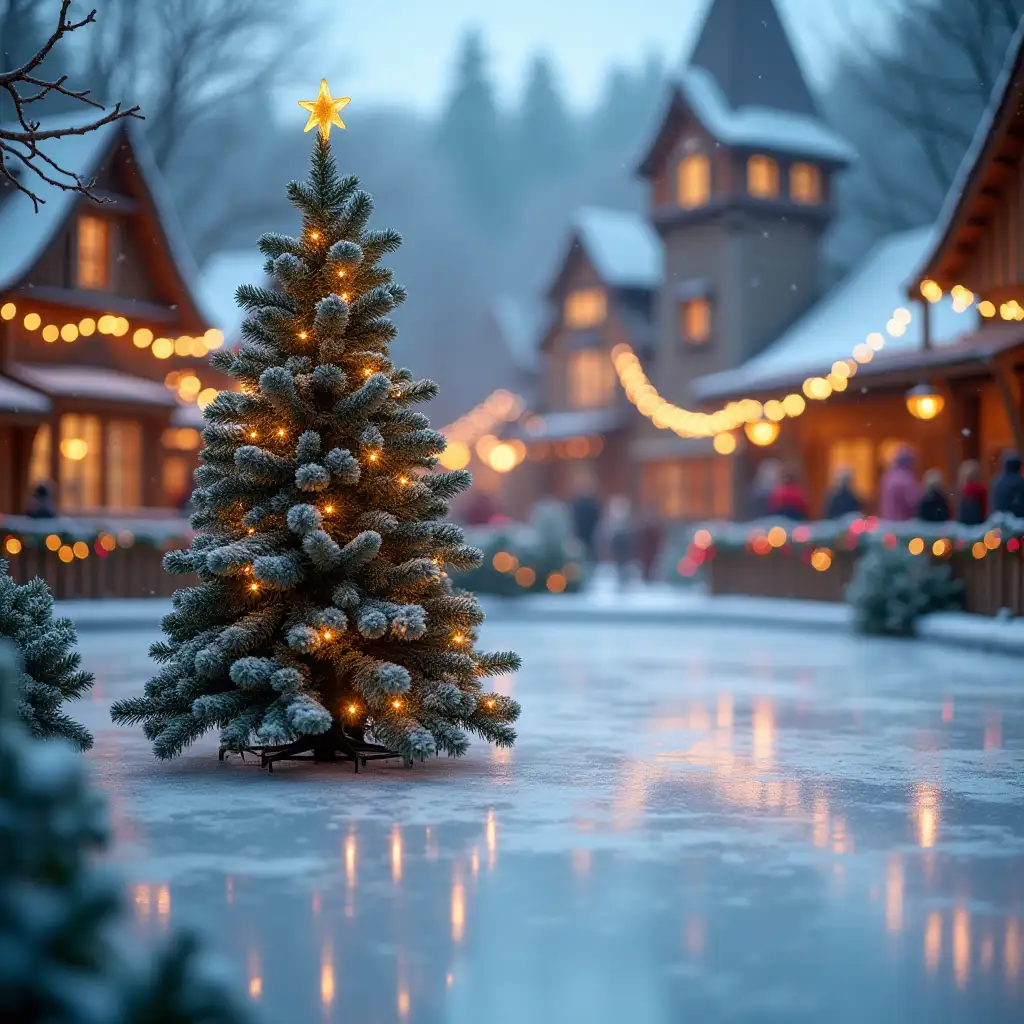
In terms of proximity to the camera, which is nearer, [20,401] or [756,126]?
[20,401]

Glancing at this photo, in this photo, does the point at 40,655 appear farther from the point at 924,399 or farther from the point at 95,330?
the point at 95,330

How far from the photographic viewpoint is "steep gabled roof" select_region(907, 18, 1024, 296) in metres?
19.0

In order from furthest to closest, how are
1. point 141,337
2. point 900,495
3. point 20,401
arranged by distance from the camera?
point 141,337, point 20,401, point 900,495

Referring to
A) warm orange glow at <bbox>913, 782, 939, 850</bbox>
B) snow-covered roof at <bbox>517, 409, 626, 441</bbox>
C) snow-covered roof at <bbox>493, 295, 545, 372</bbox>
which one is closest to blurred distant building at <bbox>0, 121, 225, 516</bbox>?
snow-covered roof at <bbox>517, 409, 626, 441</bbox>

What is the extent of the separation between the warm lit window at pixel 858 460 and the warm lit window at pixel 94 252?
14.6 metres

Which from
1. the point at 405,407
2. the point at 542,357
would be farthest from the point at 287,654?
the point at 542,357

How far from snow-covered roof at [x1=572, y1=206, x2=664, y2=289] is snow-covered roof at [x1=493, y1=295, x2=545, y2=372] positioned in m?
7.62

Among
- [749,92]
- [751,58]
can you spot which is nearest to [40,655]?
[749,92]

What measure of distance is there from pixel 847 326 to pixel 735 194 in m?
4.34

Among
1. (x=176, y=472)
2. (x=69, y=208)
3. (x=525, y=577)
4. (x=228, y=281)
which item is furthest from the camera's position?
(x=228, y=281)

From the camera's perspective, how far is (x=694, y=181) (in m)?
35.6

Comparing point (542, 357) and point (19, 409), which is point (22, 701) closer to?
point (19, 409)

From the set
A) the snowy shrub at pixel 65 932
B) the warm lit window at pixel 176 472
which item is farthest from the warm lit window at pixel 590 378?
the snowy shrub at pixel 65 932

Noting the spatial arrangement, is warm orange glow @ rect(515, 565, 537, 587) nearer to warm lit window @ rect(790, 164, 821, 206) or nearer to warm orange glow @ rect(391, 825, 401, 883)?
warm lit window @ rect(790, 164, 821, 206)
